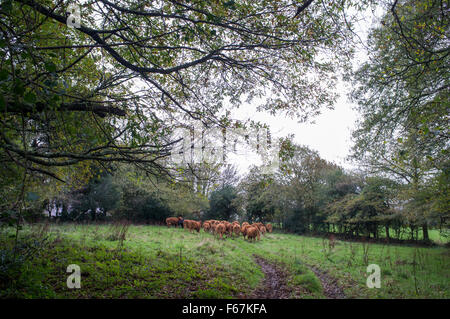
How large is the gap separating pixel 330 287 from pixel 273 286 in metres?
1.52

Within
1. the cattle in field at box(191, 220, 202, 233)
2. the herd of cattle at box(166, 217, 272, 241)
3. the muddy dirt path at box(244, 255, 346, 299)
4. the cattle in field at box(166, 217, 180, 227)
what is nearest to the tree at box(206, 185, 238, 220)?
the cattle in field at box(166, 217, 180, 227)

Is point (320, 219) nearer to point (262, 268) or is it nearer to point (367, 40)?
point (262, 268)

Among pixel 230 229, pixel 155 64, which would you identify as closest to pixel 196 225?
pixel 230 229

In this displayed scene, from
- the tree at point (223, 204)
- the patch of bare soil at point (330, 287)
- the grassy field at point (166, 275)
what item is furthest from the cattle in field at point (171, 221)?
the patch of bare soil at point (330, 287)

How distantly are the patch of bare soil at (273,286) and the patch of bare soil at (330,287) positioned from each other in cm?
95

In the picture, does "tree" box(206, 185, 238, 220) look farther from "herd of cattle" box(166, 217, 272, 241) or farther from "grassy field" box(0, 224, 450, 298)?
"grassy field" box(0, 224, 450, 298)

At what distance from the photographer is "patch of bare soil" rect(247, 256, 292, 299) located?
546 cm

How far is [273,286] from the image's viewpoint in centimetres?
628

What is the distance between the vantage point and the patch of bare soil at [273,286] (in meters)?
5.46

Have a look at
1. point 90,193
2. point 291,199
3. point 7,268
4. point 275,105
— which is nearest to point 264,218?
point 291,199

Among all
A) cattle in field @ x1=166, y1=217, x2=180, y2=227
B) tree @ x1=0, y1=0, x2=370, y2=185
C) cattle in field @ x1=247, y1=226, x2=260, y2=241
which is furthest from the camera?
cattle in field @ x1=166, y1=217, x2=180, y2=227

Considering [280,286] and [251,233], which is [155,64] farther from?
[251,233]

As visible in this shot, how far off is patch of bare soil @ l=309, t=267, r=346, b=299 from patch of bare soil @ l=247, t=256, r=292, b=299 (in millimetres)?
945

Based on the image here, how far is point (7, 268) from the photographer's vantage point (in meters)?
4.08
